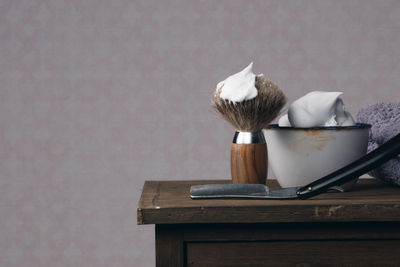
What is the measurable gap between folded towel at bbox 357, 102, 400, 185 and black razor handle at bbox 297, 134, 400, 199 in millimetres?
118

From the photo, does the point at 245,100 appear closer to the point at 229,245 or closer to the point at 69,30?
the point at 229,245

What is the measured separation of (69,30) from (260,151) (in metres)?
0.89

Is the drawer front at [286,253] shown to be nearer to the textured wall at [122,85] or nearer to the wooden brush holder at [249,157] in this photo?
the wooden brush holder at [249,157]

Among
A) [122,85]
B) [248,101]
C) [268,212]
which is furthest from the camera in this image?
[122,85]

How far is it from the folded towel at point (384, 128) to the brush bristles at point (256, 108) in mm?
171

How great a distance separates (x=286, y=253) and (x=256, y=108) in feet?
0.69

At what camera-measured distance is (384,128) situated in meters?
0.96

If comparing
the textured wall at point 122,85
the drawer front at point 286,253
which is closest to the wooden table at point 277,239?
the drawer front at point 286,253

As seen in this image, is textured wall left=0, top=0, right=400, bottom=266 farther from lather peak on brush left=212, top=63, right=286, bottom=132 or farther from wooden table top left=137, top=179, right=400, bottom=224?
wooden table top left=137, top=179, right=400, bottom=224

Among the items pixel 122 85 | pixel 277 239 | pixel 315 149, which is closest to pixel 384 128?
pixel 315 149

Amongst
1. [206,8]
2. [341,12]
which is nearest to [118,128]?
[206,8]

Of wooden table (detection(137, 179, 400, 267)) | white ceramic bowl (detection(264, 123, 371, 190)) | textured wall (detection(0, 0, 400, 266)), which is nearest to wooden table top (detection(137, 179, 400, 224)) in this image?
wooden table (detection(137, 179, 400, 267))

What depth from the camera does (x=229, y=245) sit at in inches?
30.8

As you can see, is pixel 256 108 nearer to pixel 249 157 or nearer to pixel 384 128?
pixel 249 157
